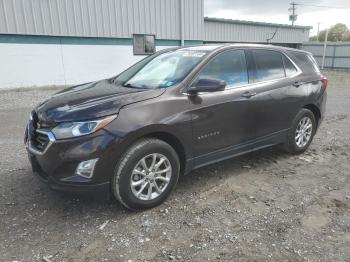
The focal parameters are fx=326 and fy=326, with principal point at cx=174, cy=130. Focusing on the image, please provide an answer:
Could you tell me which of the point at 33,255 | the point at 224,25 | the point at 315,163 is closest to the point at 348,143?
the point at 315,163

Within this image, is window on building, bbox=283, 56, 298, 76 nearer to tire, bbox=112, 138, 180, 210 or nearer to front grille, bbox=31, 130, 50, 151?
tire, bbox=112, 138, 180, 210

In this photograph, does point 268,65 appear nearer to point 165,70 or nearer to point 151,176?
point 165,70

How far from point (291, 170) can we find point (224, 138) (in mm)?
1315

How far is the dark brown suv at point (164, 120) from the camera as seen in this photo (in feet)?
9.98

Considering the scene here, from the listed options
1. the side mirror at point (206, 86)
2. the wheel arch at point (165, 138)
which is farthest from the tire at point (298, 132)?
the wheel arch at point (165, 138)

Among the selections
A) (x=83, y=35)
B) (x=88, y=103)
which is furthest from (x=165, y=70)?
(x=83, y=35)

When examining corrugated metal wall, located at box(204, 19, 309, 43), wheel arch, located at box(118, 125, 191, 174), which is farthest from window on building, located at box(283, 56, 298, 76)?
corrugated metal wall, located at box(204, 19, 309, 43)

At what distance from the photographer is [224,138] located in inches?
156

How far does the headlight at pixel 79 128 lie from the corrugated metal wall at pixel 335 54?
98.5 ft

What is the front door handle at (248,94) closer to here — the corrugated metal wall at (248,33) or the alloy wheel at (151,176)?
the alloy wheel at (151,176)

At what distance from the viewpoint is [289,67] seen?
488 cm

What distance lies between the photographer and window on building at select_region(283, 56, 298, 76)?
483 cm

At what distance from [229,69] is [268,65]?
813 mm

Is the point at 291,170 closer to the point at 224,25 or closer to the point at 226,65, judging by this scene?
the point at 226,65
